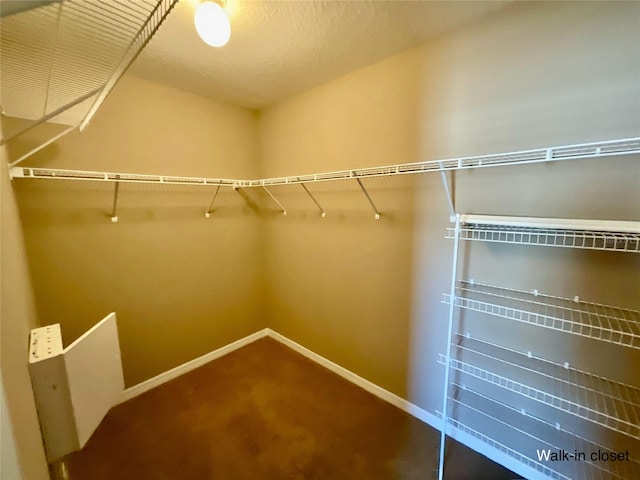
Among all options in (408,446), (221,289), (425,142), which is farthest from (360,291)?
(221,289)

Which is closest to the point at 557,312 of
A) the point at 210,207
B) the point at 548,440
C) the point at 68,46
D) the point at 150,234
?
the point at 548,440

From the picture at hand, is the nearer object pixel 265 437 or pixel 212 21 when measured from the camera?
pixel 212 21

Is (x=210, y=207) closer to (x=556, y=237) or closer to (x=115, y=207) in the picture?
(x=115, y=207)

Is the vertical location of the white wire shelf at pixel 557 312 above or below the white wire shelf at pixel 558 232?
below

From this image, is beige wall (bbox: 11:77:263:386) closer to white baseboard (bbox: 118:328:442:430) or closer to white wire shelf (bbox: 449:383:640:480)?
white baseboard (bbox: 118:328:442:430)

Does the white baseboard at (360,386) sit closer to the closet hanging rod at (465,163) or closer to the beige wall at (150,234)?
the beige wall at (150,234)

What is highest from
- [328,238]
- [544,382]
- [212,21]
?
[212,21]

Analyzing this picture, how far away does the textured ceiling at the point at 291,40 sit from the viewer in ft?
4.34

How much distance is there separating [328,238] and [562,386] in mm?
1616

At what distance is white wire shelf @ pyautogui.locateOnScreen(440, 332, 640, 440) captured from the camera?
1.15 m

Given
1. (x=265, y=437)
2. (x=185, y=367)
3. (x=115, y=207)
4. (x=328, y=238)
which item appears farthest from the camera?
(x=185, y=367)

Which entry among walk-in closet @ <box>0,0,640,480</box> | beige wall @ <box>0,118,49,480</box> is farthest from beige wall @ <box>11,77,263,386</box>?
beige wall @ <box>0,118,49,480</box>

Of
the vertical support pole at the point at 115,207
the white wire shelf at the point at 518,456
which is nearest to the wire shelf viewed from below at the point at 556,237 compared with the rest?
the white wire shelf at the point at 518,456

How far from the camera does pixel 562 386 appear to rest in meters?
1.32
